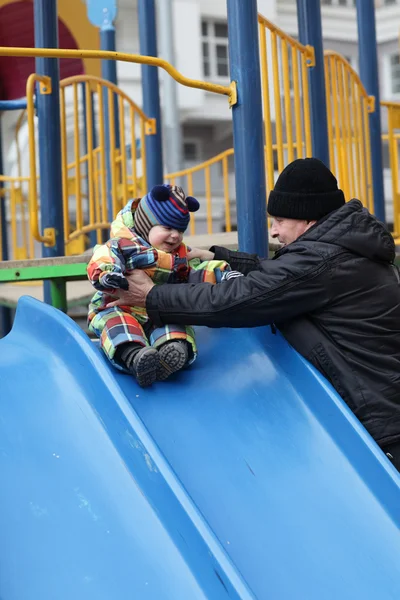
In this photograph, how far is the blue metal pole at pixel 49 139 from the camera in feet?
12.1

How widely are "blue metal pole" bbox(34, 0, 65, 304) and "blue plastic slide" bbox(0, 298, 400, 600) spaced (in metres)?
1.38

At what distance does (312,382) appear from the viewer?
87.8 inches

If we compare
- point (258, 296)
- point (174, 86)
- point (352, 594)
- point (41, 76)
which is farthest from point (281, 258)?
point (174, 86)

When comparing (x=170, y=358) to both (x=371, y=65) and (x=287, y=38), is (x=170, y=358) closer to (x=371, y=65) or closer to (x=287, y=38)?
(x=287, y=38)

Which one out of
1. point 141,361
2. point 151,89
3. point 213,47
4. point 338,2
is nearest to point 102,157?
point 151,89

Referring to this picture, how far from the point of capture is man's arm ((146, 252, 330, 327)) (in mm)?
2154

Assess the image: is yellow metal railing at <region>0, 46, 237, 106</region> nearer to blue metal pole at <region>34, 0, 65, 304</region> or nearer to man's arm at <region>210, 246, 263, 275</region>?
A: man's arm at <region>210, 246, 263, 275</region>

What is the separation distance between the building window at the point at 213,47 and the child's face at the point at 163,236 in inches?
763

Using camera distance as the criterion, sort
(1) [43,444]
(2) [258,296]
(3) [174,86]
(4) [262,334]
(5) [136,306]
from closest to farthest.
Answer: (1) [43,444] < (2) [258,296] < (5) [136,306] < (4) [262,334] < (3) [174,86]

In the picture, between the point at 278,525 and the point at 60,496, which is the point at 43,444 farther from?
the point at 278,525

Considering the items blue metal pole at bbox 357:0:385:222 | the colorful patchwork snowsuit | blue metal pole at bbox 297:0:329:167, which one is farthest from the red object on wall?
the colorful patchwork snowsuit

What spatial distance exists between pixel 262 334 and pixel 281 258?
1.23ft

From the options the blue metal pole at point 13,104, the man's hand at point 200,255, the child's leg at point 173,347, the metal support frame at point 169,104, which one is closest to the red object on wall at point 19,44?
the blue metal pole at point 13,104

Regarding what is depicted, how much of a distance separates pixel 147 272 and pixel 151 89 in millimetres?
3613
